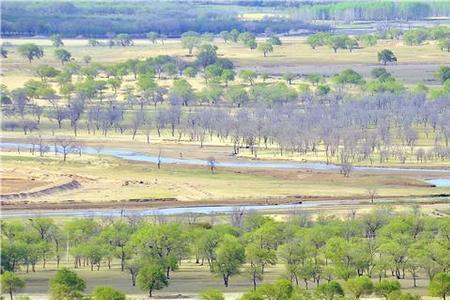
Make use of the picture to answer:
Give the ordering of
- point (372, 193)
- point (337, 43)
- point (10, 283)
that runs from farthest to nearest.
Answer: point (337, 43) → point (372, 193) → point (10, 283)

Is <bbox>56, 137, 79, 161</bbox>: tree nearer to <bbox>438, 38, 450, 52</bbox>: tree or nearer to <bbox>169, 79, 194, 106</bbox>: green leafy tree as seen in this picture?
<bbox>169, 79, 194, 106</bbox>: green leafy tree

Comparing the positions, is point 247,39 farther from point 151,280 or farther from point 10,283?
point 10,283

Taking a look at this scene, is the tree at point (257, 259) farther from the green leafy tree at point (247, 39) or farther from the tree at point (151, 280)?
the green leafy tree at point (247, 39)

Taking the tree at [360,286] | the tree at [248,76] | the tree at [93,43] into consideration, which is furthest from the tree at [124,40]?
the tree at [360,286]

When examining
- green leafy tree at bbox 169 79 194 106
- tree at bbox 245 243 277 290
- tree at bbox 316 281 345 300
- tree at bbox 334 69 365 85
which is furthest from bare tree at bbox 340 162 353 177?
tree at bbox 334 69 365 85

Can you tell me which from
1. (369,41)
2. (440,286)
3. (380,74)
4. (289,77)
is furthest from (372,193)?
(369,41)

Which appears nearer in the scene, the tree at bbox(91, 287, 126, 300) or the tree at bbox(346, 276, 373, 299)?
the tree at bbox(91, 287, 126, 300)

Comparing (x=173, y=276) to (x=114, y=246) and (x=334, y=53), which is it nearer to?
(x=114, y=246)
